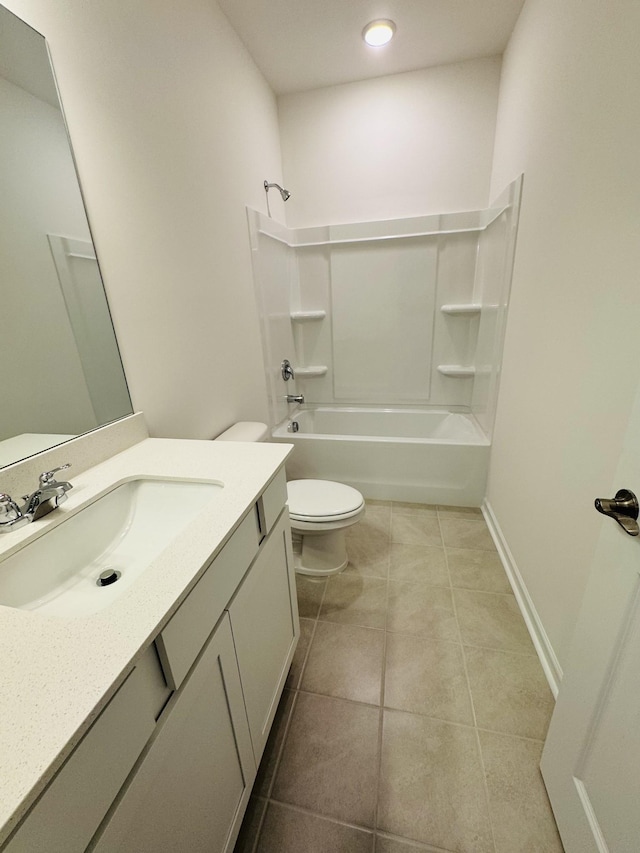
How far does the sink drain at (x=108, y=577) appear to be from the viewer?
2.53 feet

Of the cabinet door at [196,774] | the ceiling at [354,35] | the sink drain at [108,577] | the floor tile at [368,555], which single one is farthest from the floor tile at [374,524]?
the ceiling at [354,35]

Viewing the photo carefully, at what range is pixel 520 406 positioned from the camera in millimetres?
1610

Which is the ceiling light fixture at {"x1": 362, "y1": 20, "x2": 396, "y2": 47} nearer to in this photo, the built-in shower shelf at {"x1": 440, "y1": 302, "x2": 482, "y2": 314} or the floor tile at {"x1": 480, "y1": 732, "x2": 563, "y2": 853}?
the built-in shower shelf at {"x1": 440, "y1": 302, "x2": 482, "y2": 314}

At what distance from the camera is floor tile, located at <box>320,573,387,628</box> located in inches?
59.0

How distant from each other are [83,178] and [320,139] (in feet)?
6.47

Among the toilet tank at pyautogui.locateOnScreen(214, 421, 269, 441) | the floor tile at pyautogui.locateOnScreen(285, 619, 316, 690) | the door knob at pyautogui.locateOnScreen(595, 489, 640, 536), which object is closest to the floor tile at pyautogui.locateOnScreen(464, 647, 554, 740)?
the floor tile at pyautogui.locateOnScreen(285, 619, 316, 690)

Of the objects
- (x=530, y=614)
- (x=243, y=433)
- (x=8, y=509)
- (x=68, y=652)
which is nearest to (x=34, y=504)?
(x=8, y=509)

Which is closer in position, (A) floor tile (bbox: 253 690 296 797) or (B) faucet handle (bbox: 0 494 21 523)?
(B) faucet handle (bbox: 0 494 21 523)

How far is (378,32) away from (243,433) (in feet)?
7.19

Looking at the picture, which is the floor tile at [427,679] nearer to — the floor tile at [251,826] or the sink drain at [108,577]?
the floor tile at [251,826]

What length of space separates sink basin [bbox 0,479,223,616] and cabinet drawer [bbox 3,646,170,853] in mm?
200

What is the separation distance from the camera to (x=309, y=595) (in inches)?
64.4

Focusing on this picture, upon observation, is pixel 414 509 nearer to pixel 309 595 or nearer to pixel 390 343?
pixel 309 595

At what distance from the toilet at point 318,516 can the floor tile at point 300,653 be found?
28 cm
